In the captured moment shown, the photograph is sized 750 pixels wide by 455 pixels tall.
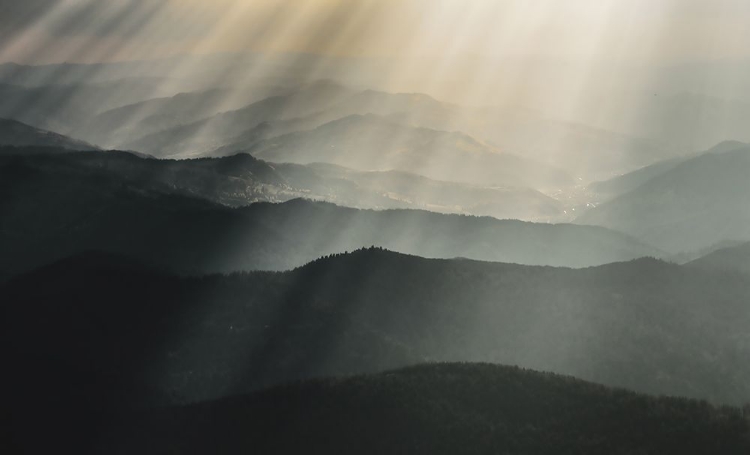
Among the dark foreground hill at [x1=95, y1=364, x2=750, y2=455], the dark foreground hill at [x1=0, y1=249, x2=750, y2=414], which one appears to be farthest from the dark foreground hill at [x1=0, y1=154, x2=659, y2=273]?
the dark foreground hill at [x1=95, y1=364, x2=750, y2=455]

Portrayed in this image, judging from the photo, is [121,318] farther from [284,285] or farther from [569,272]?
[569,272]

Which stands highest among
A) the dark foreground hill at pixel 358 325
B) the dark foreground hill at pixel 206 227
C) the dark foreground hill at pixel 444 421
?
the dark foreground hill at pixel 444 421

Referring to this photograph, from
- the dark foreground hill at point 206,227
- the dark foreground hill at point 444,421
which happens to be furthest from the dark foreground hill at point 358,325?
the dark foreground hill at point 206,227

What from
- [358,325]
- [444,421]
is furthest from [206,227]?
[444,421]

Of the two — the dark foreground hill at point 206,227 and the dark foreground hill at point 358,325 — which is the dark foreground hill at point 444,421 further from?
the dark foreground hill at point 206,227

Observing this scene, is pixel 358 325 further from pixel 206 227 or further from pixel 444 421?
pixel 206 227

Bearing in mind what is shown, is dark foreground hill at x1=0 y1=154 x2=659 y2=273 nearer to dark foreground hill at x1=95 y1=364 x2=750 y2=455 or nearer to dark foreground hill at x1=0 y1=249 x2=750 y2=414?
dark foreground hill at x1=0 y1=249 x2=750 y2=414

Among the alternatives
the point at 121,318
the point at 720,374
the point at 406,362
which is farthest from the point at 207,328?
the point at 720,374
